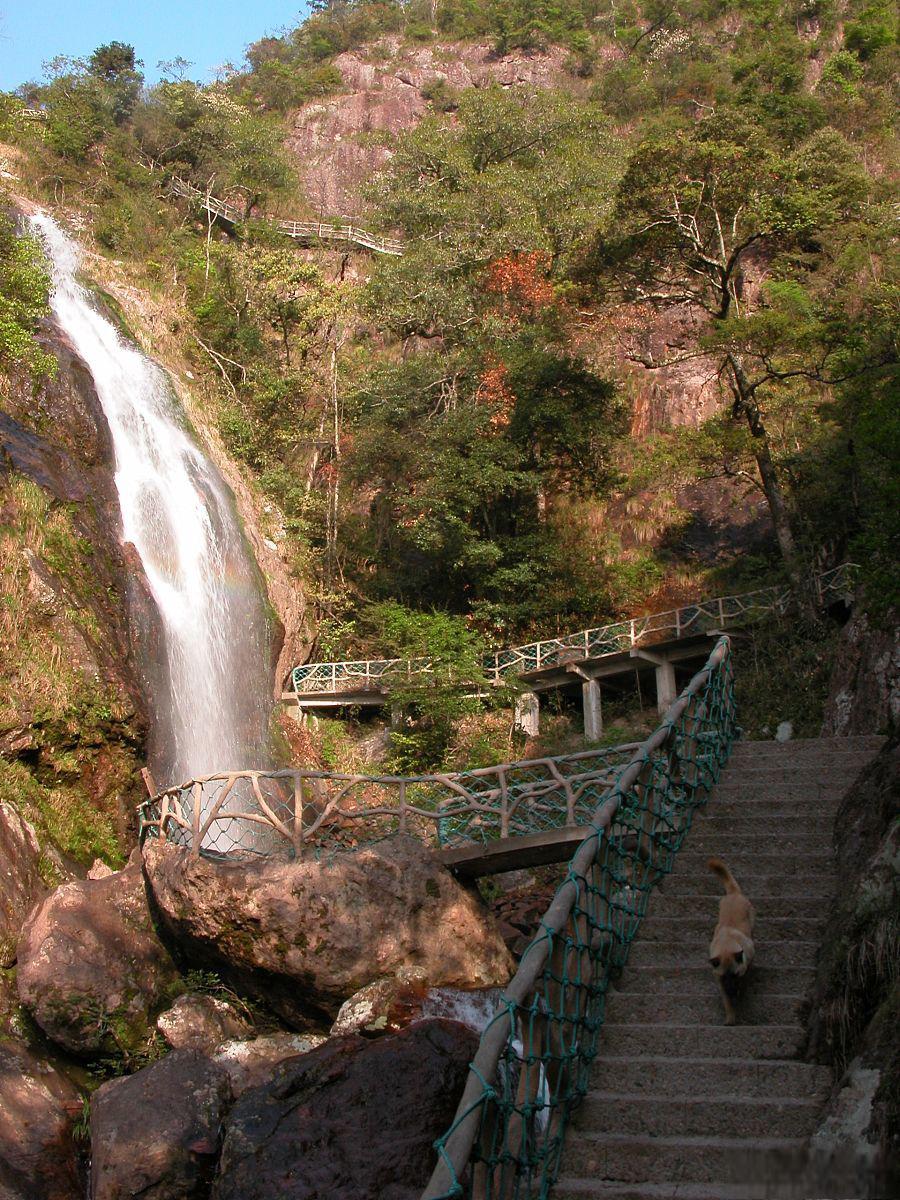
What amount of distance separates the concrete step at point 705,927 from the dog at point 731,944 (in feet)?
0.54

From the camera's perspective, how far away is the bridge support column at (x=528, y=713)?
21.5 m

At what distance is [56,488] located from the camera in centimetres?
1680

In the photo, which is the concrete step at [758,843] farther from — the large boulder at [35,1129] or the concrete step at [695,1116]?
the large boulder at [35,1129]

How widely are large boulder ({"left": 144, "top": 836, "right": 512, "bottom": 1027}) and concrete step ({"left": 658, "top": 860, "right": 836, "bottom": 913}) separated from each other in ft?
14.6

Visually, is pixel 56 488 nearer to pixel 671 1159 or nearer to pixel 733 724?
pixel 733 724

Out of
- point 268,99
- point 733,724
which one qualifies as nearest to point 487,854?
point 733,724

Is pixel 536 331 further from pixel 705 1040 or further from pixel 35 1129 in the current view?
pixel 705 1040

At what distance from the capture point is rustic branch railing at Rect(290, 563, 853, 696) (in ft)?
66.6

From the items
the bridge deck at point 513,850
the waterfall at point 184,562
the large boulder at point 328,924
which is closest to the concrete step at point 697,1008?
the large boulder at point 328,924

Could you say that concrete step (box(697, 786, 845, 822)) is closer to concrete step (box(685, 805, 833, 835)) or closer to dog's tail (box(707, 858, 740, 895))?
concrete step (box(685, 805, 833, 835))

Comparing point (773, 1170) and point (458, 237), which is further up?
point (458, 237)

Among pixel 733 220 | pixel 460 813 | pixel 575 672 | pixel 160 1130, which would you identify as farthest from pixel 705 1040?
pixel 733 220

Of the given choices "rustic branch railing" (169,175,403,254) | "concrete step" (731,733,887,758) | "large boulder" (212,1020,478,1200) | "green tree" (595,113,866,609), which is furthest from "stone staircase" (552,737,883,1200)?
"rustic branch railing" (169,175,403,254)

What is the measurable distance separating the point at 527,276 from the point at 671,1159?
25.2 metres
